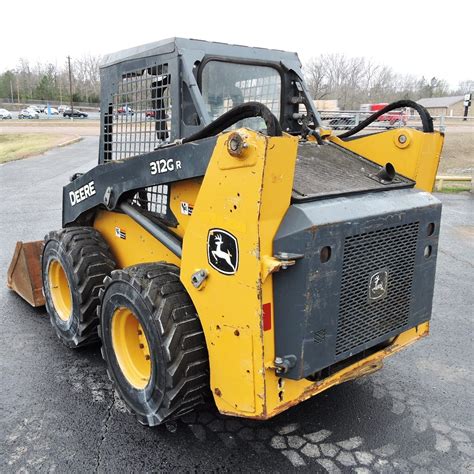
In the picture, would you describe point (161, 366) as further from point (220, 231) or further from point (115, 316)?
point (220, 231)

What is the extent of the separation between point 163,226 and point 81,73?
109231 mm

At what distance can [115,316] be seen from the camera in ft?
10.8

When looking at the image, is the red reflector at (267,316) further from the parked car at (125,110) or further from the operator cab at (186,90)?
the parked car at (125,110)

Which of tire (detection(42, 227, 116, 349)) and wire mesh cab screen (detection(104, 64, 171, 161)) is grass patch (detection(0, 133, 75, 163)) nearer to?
tire (detection(42, 227, 116, 349))

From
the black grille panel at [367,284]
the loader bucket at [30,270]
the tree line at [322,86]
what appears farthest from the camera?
the tree line at [322,86]

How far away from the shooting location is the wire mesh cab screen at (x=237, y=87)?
351cm

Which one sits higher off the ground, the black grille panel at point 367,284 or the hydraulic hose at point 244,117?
the hydraulic hose at point 244,117

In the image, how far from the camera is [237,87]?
373 cm

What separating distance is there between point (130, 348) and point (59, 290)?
144cm

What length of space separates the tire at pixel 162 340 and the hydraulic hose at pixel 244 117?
88 cm

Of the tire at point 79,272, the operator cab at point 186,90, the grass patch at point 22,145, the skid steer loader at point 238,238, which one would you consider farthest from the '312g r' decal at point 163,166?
the grass patch at point 22,145

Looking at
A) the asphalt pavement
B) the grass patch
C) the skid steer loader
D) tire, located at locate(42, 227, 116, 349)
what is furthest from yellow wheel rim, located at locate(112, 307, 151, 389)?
the grass patch

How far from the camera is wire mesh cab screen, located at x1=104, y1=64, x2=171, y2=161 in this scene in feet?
11.5

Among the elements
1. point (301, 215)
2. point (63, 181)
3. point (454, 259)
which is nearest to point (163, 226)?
point (301, 215)
